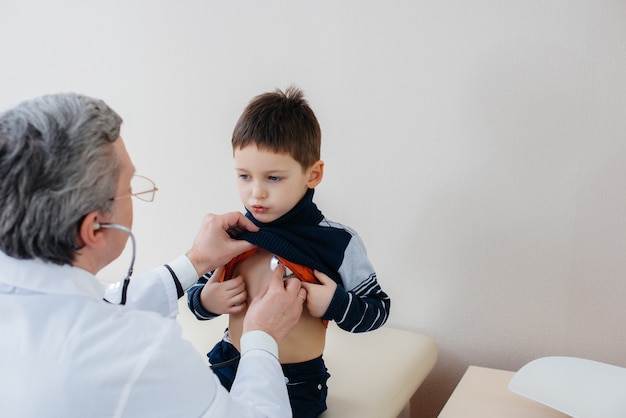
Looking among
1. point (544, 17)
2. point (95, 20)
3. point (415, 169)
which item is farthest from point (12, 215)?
point (95, 20)

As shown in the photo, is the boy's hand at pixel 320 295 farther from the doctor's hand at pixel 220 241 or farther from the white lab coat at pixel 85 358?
the white lab coat at pixel 85 358

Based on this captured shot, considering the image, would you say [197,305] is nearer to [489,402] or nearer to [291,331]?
[291,331]

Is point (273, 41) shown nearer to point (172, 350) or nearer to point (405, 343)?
→ point (405, 343)

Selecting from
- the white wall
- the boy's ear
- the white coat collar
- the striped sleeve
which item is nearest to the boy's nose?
the boy's ear

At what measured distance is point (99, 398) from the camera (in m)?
1.11

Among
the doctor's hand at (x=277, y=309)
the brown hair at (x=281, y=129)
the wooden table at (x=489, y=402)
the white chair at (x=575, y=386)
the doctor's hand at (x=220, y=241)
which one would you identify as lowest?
the wooden table at (x=489, y=402)

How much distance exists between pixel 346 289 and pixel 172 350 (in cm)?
60

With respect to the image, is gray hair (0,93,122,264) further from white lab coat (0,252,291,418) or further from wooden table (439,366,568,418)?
wooden table (439,366,568,418)

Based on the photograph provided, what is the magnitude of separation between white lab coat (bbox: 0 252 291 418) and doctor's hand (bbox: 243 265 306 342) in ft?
0.73

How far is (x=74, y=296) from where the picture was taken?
1190mm

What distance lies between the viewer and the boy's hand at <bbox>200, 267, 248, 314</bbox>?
1635mm

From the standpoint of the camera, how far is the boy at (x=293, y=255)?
154 cm

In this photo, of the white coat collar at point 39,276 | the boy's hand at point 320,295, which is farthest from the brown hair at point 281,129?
the white coat collar at point 39,276

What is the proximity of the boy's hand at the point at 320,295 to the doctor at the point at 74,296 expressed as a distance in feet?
1.11
